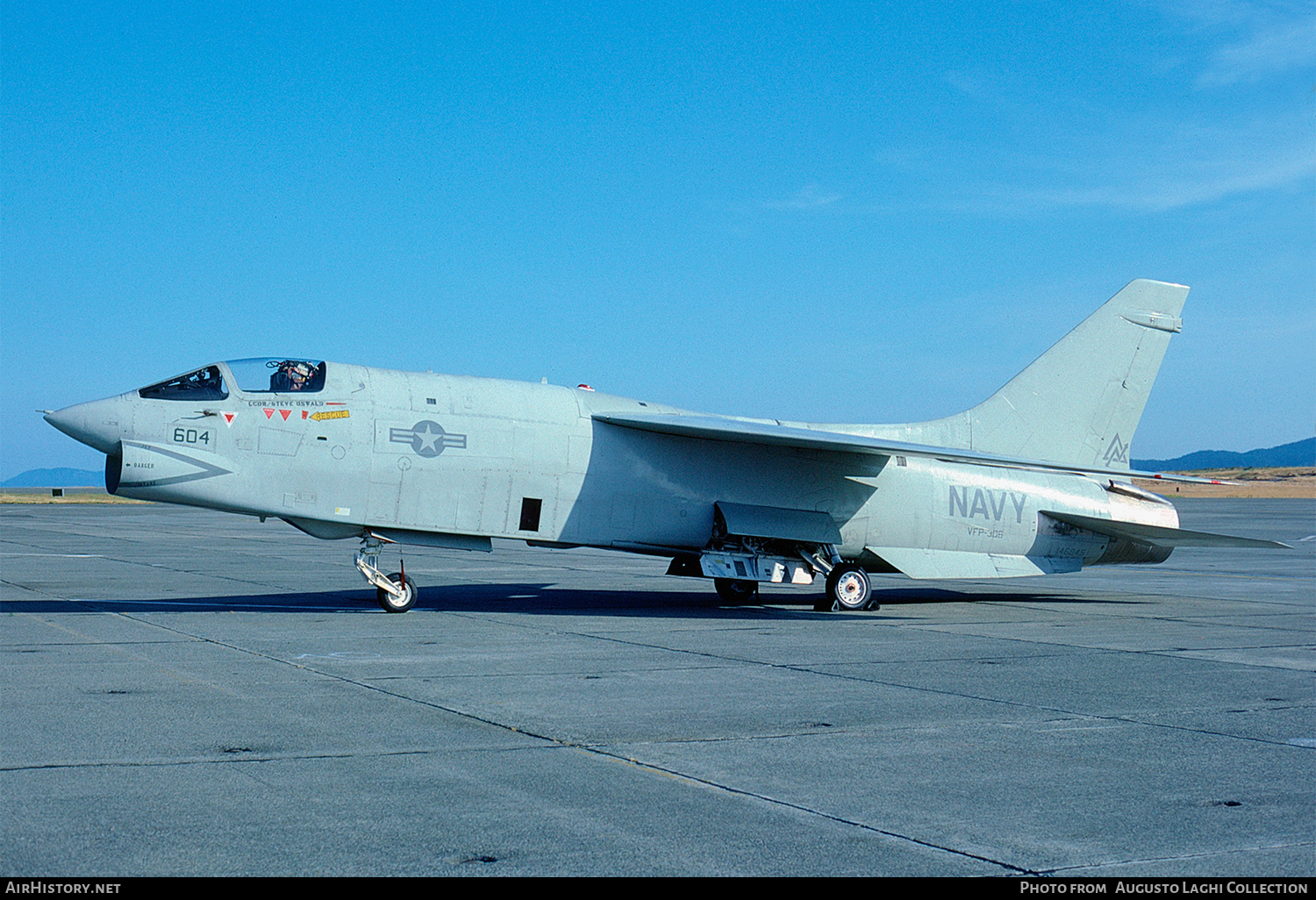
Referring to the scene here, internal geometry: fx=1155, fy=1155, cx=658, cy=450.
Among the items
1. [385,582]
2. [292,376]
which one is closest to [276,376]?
[292,376]

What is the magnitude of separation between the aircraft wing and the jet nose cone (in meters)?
6.04

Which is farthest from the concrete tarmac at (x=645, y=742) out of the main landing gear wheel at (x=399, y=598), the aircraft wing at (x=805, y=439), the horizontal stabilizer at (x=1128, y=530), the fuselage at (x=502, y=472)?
the horizontal stabilizer at (x=1128, y=530)

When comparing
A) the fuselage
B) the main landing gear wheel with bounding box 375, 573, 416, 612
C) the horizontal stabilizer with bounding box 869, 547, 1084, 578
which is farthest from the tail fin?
the main landing gear wheel with bounding box 375, 573, 416, 612

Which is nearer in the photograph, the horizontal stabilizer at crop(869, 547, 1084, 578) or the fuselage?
the fuselage

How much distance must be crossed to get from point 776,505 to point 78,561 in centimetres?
1582

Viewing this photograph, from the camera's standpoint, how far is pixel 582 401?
646 inches

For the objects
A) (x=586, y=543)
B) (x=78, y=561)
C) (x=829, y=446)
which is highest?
(x=829, y=446)

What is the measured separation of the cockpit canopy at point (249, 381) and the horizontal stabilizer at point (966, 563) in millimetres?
8488

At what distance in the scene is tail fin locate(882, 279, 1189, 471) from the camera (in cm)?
1898

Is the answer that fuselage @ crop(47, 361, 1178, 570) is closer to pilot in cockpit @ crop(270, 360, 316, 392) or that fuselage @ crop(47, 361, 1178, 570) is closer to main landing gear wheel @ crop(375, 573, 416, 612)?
pilot in cockpit @ crop(270, 360, 316, 392)

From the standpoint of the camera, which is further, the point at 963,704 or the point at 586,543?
the point at 586,543

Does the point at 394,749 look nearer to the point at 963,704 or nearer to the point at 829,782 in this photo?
the point at 829,782

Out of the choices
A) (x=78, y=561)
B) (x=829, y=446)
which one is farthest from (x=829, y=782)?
(x=78, y=561)

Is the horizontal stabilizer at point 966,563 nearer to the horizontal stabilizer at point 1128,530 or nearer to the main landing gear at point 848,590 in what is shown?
the horizontal stabilizer at point 1128,530
